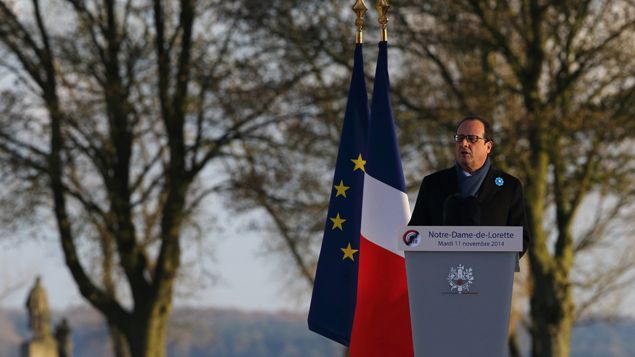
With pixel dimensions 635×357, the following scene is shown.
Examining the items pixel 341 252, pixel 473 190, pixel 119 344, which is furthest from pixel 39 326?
pixel 473 190

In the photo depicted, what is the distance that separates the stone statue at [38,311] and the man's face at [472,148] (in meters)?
20.6

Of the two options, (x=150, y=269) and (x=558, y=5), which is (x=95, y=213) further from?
(x=558, y=5)

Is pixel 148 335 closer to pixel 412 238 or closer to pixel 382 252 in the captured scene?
pixel 382 252

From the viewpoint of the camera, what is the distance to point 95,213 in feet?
71.9

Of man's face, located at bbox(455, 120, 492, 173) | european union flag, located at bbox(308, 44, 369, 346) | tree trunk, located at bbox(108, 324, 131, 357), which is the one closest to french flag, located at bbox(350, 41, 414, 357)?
european union flag, located at bbox(308, 44, 369, 346)

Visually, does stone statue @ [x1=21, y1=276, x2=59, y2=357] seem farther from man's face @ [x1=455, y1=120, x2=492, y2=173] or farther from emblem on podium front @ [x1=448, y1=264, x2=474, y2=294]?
emblem on podium front @ [x1=448, y1=264, x2=474, y2=294]

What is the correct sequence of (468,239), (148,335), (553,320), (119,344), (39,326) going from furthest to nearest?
1. (119,344)
2. (39,326)
3. (148,335)
4. (553,320)
5. (468,239)

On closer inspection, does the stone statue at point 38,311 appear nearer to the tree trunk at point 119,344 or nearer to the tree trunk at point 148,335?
the tree trunk at point 119,344

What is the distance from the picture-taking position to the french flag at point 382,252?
7441 millimetres

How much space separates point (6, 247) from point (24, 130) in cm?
199

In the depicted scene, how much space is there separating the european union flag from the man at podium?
7.91 feet

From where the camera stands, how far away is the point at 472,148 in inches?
219

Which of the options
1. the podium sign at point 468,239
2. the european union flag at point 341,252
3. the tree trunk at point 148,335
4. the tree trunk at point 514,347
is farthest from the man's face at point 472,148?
the tree trunk at point 514,347

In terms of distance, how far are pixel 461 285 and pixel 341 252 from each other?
302 centimetres
